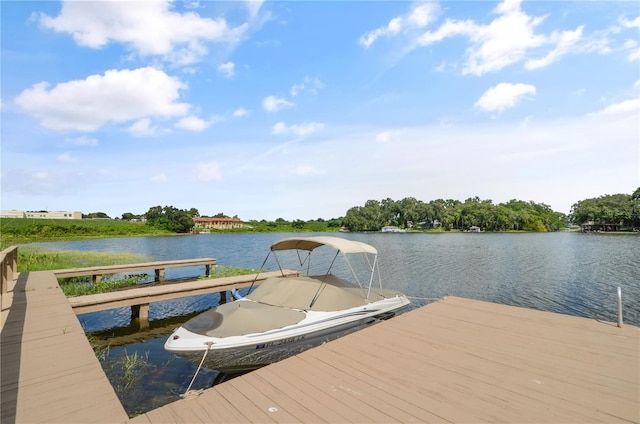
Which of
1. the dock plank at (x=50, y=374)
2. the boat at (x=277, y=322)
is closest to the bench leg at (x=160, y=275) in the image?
the dock plank at (x=50, y=374)

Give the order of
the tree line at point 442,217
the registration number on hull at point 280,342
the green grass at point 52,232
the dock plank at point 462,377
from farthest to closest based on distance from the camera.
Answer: the tree line at point 442,217
the green grass at point 52,232
the registration number on hull at point 280,342
the dock plank at point 462,377

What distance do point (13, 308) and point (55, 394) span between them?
5.90 meters

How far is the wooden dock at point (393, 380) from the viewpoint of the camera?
3.60 m

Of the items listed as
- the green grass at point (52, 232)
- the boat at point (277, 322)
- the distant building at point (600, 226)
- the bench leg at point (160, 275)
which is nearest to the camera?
the boat at point (277, 322)

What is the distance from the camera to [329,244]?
881cm

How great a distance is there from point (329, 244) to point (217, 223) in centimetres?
11474

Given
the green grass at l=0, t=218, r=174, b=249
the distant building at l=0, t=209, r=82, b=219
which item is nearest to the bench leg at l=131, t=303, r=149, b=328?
the green grass at l=0, t=218, r=174, b=249

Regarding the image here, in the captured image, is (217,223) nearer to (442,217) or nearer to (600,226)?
(442,217)

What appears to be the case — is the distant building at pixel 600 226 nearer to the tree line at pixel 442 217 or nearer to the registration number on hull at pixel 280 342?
the tree line at pixel 442 217

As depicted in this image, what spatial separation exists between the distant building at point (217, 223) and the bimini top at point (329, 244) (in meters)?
108

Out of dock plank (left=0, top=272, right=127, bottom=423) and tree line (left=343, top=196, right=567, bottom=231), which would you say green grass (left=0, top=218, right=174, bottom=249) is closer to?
dock plank (left=0, top=272, right=127, bottom=423)

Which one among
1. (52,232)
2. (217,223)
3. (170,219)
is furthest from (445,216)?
(52,232)

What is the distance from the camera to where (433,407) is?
12.4 ft

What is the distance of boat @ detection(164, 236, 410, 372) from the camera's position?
6.03 metres
